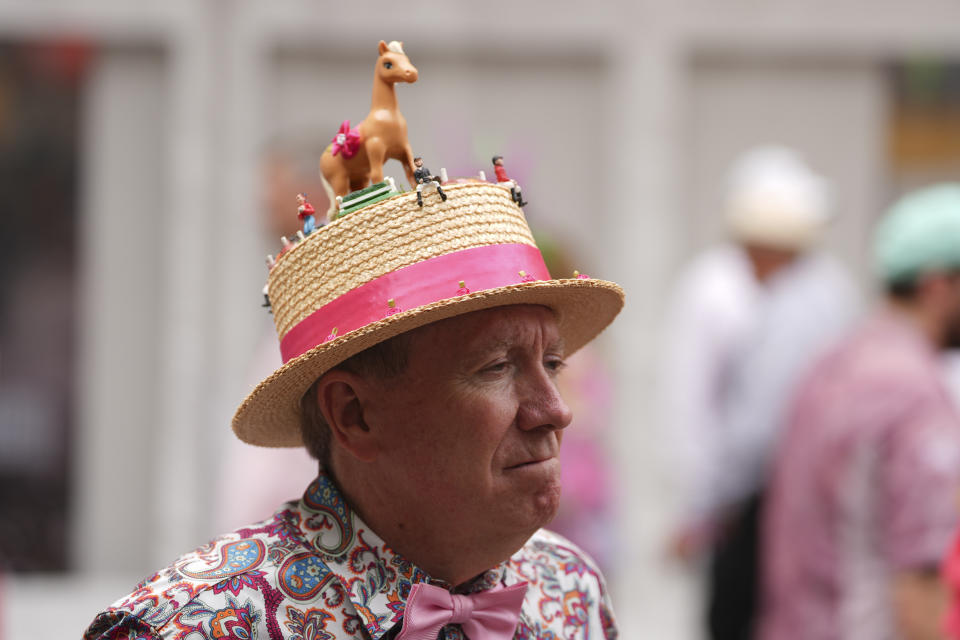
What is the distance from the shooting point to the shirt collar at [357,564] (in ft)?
6.48

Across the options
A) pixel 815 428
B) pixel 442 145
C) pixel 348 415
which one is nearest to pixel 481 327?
pixel 348 415

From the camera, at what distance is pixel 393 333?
1933 mm

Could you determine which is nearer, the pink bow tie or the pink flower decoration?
the pink bow tie

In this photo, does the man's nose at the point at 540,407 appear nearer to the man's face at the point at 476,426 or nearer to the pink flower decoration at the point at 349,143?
the man's face at the point at 476,426

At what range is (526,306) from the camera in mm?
2045

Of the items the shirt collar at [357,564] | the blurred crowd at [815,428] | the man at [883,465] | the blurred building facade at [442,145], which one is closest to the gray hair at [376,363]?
the shirt collar at [357,564]

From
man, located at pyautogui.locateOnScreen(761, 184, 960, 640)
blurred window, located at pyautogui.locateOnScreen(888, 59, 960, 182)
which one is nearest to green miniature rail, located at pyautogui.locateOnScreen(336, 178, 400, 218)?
man, located at pyautogui.locateOnScreen(761, 184, 960, 640)

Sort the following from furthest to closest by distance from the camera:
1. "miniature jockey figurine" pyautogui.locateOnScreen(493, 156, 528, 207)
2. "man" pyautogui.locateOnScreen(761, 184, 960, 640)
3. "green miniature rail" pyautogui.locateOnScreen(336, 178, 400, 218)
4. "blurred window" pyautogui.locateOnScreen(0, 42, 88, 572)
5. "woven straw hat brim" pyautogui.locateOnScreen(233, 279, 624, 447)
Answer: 1. "blurred window" pyautogui.locateOnScreen(0, 42, 88, 572)
2. "man" pyautogui.locateOnScreen(761, 184, 960, 640)
3. "miniature jockey figurine" pyautogui.locateOnScreen(493, 156, 528, 207)
4. "green miniature rail" pyautogui.locateOnScreen(336, 178, 400, 218)
5. "woven straw hat brim" pyautogui.locateOnScreen(233, 279, 624, 447)

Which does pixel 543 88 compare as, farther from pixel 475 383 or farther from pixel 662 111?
pixel 475 383

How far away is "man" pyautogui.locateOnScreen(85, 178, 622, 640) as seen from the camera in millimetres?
1930

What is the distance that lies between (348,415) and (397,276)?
253 millimetres

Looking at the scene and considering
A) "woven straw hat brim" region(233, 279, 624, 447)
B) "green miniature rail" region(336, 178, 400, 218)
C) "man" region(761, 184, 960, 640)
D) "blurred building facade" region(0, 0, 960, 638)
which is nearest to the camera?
"woven straw hat brim" region(233, 279, 624, 447)

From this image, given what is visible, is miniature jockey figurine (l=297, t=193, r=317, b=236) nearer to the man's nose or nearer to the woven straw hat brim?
the woven straw hat brim

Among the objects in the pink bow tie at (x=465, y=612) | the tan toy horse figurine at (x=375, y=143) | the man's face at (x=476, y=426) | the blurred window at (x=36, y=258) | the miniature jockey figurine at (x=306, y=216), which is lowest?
the pink bow tie at (x=465, y=612)
